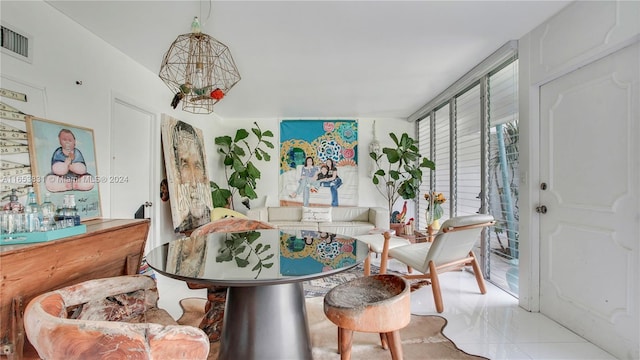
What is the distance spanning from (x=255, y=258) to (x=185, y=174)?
9.51 ft

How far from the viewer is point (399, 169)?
219 inches

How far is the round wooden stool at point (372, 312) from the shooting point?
51.0 inches

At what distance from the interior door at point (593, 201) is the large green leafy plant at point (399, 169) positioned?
2.17 m

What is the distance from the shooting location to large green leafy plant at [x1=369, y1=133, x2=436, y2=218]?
4828 millimetres

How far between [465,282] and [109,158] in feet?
12.5

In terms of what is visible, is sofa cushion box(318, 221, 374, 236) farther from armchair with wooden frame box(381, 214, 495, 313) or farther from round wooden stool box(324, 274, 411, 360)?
round wooden stool box(324, 274, 411, 360)

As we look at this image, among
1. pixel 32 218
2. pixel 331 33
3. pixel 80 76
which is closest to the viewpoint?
pixel 32 218

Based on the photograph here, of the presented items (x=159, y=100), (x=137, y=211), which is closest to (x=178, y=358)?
(x=137, y=211)

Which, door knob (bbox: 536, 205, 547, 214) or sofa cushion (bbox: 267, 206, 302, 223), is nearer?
door knob (bbox: 536, 205, 547, 214)

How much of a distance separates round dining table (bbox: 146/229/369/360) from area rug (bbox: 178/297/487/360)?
489mm

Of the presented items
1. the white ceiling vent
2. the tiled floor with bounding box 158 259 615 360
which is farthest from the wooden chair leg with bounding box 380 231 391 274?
the white ceiling vent

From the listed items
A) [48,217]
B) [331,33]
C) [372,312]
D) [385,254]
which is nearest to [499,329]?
[385,254]

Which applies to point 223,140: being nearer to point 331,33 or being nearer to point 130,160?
point 130,160

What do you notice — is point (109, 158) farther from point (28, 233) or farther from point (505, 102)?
point (505, 102)
